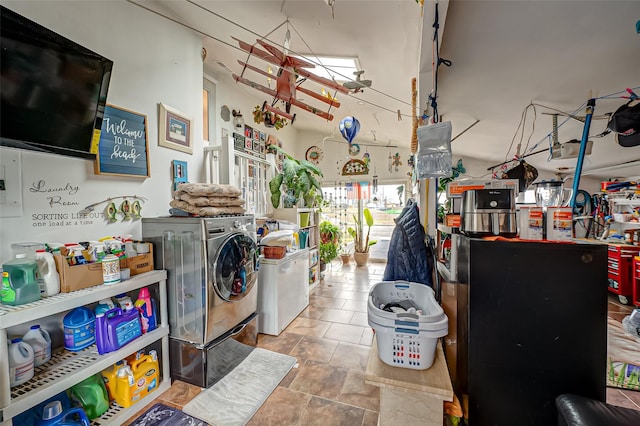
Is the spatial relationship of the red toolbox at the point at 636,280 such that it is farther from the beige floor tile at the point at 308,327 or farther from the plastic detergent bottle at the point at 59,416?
the plastic detergent bottle at the point at 59,416

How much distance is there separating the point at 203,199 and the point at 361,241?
4248mm

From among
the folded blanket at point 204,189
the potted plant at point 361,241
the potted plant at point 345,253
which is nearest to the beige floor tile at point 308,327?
the folded blanket at point 204,189

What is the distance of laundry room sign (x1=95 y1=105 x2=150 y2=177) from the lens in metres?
1.72

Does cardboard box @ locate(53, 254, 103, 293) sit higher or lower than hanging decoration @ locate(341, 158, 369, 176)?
lower

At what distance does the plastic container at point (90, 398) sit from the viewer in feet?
4.66

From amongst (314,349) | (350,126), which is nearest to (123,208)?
(314,349)

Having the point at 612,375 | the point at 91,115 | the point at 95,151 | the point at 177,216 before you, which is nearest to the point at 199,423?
the point at 177,216

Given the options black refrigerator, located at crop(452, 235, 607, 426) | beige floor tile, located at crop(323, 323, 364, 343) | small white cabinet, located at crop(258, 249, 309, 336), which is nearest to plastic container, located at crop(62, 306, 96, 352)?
small white cabinet, located at crop(258, 249, 309, 336)

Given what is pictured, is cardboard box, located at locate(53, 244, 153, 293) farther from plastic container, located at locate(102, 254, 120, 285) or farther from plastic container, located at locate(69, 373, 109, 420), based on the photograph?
plastic container, located at locate(69, 373, 109, 420)

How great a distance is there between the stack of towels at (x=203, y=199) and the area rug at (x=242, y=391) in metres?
1.28

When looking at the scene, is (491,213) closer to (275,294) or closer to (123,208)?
(275,294)

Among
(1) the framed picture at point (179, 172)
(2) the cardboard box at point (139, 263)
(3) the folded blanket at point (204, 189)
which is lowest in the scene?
(2) the cardboard box at point (139, 263)

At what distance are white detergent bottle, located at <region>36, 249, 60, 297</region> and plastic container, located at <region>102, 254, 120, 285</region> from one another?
0.20 m

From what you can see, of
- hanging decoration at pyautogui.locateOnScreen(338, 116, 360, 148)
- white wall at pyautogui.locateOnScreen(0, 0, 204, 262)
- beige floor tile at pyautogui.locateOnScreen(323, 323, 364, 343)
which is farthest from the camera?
hanging decoration at pyautogui.locateOnScreen(338, 116, 360, 148)
